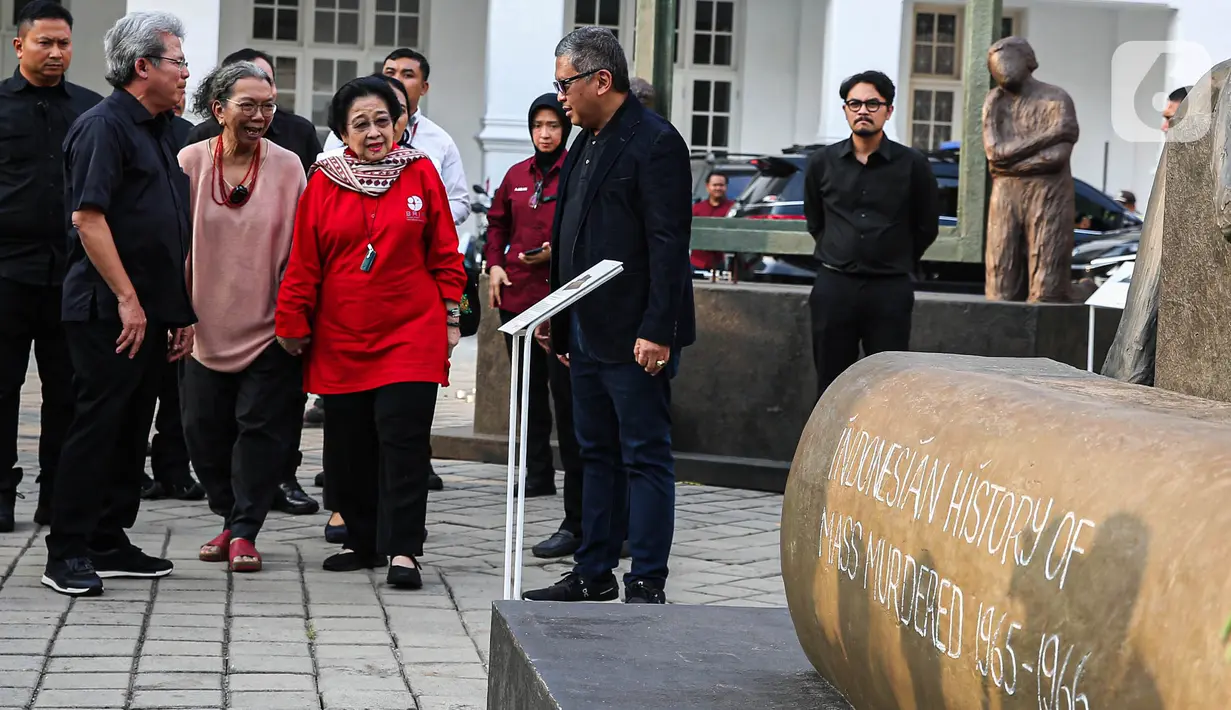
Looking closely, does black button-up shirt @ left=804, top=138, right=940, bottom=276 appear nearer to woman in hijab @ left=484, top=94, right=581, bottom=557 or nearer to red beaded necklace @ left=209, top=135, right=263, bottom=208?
woman in hijab @ left=484, top=94, right=581, bottom=557

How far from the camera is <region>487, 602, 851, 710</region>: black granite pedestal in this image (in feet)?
9.28

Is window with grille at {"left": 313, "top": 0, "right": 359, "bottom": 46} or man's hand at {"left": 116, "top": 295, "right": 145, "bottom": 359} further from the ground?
window with grille at {"left": 313, "top": 0, "right": 359, "bottom": 46}

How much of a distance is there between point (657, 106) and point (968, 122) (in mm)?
1579

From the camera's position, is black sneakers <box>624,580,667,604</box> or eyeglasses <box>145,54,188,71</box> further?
eyeglasses <box>145,54,188,71</box>

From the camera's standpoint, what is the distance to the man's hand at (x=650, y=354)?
16.3 feet

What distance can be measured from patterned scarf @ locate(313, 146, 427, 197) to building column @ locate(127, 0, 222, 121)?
1409 centimetres

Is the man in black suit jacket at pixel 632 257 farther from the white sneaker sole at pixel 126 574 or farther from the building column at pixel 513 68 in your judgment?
the building column at pixel 513 68

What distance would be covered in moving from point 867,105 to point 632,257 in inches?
83.4

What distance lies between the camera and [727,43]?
2391 cm

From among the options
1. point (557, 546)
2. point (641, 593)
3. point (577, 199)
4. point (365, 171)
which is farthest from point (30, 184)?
point (641, 593)

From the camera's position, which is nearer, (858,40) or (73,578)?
(73,578)

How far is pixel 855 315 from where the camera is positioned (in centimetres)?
701

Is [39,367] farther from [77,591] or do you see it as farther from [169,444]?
[77,591]

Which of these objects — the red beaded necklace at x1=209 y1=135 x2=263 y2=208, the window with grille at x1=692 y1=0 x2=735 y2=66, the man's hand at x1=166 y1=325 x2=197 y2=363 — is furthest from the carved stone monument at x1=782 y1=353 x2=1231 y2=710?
the window with grille at x1=692 y1=0 x2=735 y2=66
